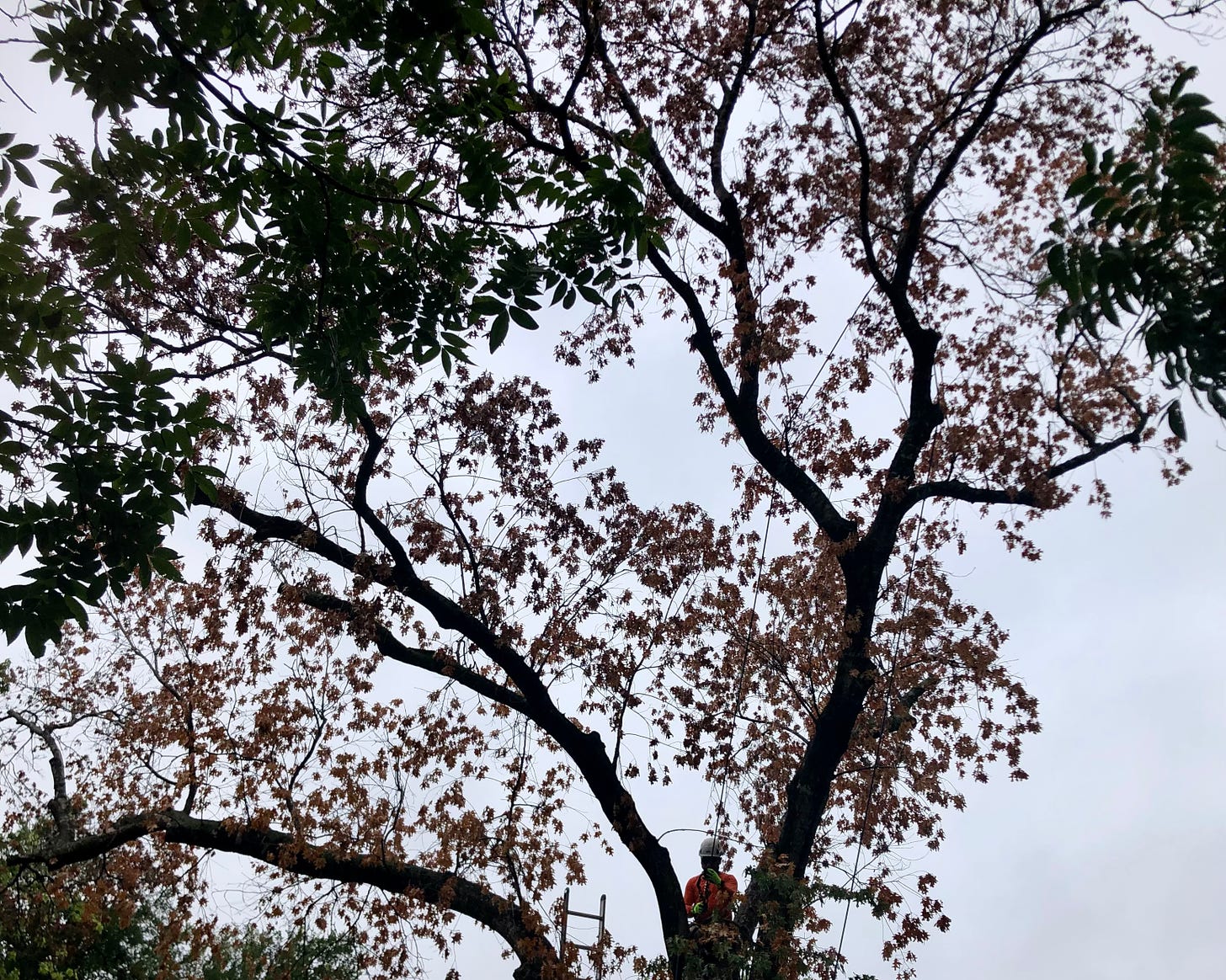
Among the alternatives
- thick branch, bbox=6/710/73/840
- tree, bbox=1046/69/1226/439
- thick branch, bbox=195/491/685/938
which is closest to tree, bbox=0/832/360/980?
thick branch, bbox=6/710/73/840

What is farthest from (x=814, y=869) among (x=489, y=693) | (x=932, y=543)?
(x=932, y=543)

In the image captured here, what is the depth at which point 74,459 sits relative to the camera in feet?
10.1

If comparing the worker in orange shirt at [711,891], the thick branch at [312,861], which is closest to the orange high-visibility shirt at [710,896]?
the worker in orange shirt at [711,891]

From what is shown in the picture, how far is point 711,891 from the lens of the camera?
714cm

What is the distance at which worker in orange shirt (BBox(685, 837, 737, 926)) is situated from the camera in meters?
6.72

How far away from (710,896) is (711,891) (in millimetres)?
87

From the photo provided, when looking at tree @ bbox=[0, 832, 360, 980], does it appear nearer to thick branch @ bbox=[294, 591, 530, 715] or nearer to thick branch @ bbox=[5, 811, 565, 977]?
thick branch @ bbox=[5, 811, 565, 977]

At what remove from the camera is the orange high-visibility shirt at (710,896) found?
6730mm

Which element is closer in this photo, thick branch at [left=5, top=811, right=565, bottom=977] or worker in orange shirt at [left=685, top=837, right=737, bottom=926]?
worker in orange shirt at [left=685, top=837, right=737, bottom=926]

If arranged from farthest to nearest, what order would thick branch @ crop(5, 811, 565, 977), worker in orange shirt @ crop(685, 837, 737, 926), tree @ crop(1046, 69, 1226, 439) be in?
thick branch @ crop(5, 811, 565, 977) → worker in orange shirt @ crop(685, 837, 737, 926) → tree @ crop(1046, 69, 1226, 439)

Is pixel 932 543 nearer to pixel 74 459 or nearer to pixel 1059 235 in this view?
pixel 1059 235

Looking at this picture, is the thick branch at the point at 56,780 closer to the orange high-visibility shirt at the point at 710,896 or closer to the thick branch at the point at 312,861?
the thick branch at the point at 312,861

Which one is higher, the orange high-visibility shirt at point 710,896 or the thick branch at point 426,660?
the thick branch at point 426,660

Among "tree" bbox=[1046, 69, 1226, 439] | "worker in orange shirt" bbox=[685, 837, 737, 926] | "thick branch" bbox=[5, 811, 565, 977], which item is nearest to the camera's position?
"tree" bbox=[1046, 69, 1226, 439]
